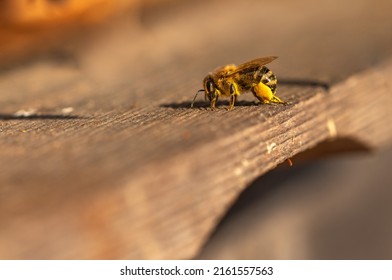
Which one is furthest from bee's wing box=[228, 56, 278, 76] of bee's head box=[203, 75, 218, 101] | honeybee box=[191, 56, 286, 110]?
bee's head box=[203, 75, 218, 101]

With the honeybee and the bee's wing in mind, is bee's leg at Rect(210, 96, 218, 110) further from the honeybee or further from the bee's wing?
the bee's wing

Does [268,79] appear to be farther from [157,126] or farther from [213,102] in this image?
[157,126]

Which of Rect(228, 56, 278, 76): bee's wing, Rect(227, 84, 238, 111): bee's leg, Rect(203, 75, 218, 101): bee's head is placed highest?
Rect(228, 56, 278, 76): bee's wing

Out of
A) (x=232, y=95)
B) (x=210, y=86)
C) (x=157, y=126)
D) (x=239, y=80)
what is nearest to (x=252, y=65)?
(x=239, y=80)

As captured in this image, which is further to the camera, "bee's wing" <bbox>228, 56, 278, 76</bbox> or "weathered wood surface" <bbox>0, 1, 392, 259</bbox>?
"bee's wing" <bbox>228, 56, 278, 76</bbox>

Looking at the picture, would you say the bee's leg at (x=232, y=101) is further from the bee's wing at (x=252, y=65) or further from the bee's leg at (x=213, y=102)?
the bee's wing at (x=252, y=65)

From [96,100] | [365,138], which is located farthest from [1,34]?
[365,138]
